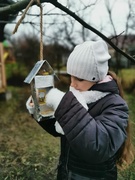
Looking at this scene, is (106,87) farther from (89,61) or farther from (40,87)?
(40,87)

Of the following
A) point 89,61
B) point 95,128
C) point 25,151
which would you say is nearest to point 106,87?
point 89,61

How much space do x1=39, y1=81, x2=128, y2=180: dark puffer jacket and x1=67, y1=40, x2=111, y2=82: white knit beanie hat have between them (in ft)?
0.23

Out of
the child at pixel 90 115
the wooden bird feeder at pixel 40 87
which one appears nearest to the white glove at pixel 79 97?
the child at pixel 90 115

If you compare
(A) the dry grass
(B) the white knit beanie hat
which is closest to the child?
(B) the white knit beanie hat

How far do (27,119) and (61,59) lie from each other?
7155 mm

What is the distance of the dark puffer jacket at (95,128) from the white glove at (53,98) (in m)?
0.03

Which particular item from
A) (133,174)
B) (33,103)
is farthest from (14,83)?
(33,103)

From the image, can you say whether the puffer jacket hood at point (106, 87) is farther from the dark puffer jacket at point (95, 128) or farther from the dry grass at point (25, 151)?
the dry grass at point (25, 151)

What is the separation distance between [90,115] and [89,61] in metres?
0.25

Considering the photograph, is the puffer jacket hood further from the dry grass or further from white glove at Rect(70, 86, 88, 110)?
the dry grass

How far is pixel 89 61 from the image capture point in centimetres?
126

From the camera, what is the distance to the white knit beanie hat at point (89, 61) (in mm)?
1267

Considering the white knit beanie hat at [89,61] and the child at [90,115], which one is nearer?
the child at [90,115]

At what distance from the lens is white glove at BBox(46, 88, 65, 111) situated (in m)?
1.25
